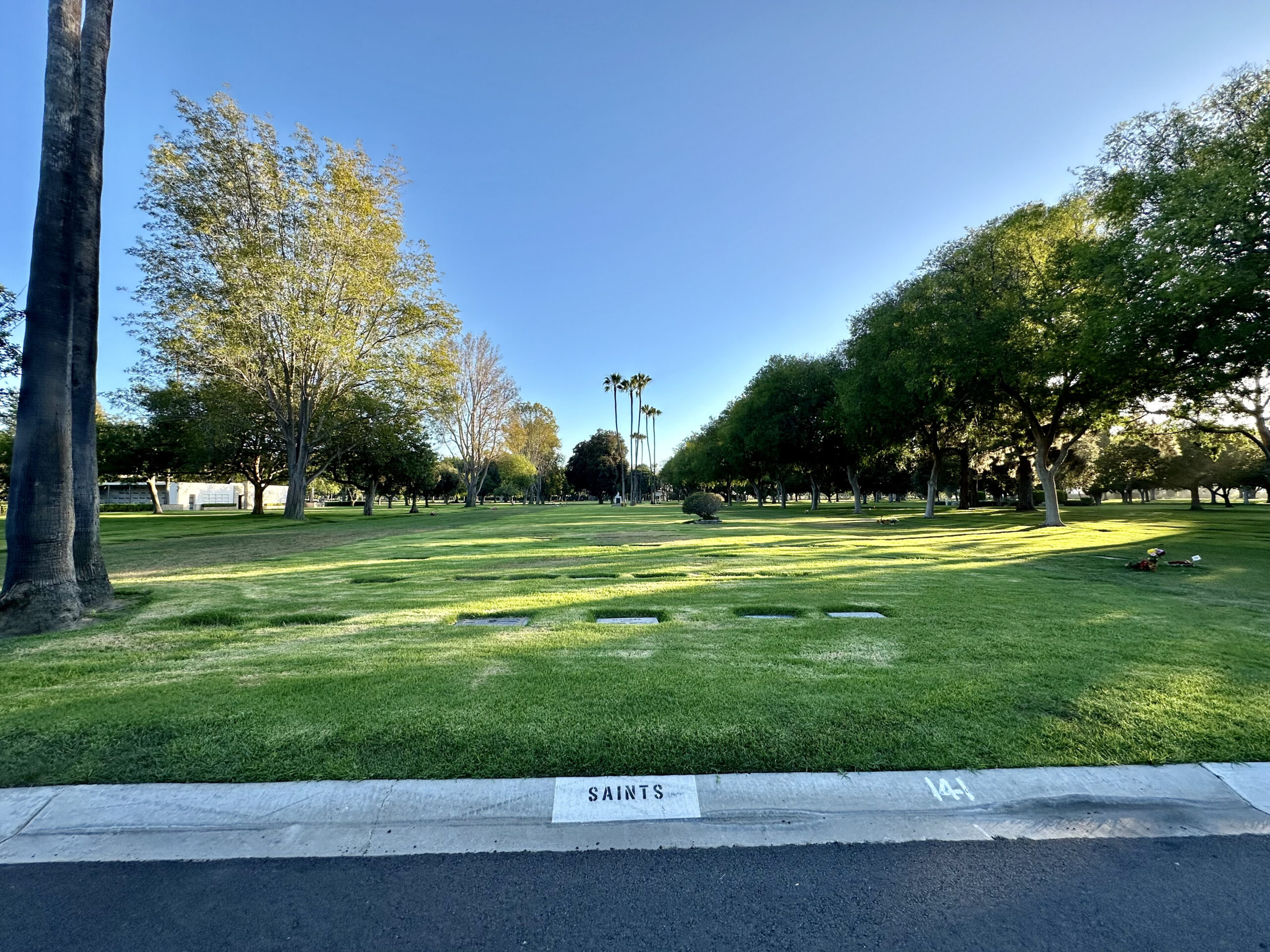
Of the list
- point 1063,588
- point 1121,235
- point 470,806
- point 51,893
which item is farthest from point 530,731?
point 1121,235

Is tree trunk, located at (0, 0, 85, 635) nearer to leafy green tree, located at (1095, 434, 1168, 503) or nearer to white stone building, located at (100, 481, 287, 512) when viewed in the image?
leafy green tree, located at (1095, 434, 1168, 503)

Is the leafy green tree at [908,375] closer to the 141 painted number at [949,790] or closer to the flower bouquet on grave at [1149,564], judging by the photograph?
the flower bouquet on grave at [1149,564]

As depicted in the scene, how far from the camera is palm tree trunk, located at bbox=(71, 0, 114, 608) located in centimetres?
647

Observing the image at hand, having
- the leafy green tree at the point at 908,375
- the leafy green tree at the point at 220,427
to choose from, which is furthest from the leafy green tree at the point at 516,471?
the leafy green tree at the point at 908,375

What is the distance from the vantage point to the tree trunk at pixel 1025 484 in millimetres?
38625

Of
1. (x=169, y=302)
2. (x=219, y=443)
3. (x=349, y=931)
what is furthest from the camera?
(x=219, y=443)

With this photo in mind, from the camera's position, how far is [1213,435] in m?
27.8

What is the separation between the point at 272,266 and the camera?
24.2 meters

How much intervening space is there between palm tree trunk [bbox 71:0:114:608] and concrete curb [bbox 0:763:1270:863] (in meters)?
5.77

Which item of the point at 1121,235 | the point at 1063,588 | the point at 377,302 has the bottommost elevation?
the point at 1063,588

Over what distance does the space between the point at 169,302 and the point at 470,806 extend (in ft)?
102

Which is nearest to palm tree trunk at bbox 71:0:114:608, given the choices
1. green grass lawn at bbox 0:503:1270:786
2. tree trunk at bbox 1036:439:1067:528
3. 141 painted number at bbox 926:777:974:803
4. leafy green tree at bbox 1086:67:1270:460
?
green grass lawn at bbox 0:503:1270:786

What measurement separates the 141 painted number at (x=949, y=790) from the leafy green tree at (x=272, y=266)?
27.1m

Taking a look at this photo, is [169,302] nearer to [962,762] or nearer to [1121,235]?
[962,762]
